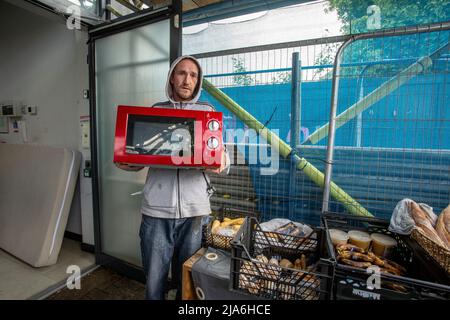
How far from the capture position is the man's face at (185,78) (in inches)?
43.0

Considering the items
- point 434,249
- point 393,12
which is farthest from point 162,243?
point 393,12

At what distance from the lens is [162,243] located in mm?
1083

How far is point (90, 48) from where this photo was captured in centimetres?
174

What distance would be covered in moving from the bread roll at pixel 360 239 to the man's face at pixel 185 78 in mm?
979

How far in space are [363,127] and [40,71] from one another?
288 cm

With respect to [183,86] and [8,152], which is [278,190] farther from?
[8,152]

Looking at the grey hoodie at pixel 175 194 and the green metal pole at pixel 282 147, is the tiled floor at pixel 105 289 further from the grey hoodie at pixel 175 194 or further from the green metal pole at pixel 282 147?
the green metal pole at pixel 282 147

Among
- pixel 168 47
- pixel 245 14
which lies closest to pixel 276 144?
pixel 168 47

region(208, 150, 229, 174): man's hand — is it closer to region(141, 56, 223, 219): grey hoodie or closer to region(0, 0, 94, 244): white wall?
region(141, 56, 223, 219): grey hoodie

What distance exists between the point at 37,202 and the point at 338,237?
7.69ft

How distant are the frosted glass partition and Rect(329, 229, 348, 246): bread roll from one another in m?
1.28

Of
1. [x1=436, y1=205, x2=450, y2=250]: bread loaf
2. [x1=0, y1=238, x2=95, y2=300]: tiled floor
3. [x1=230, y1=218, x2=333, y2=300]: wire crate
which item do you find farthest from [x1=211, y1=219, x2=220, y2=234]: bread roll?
[x1=0, y1=238, x2=95, y2=300]: tiled floor

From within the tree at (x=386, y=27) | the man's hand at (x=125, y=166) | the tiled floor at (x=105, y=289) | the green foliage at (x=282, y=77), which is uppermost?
the tree at (x=386, y=27)

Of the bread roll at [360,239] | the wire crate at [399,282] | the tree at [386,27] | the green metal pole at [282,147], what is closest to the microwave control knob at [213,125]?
the wire crate at [399,282]
